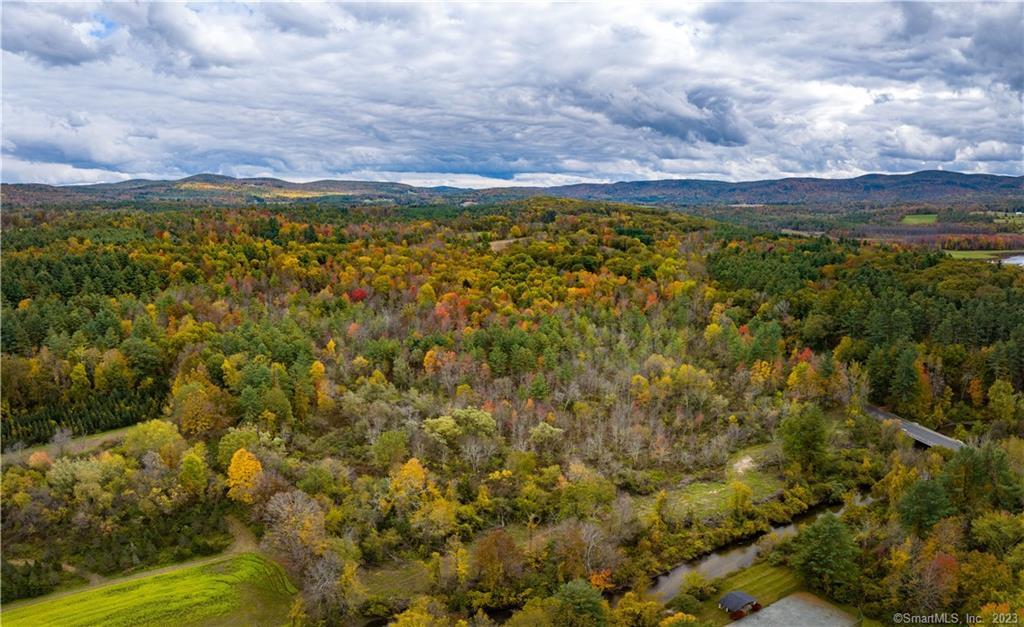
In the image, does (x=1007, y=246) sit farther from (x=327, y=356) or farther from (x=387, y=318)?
(x=327, y=356)

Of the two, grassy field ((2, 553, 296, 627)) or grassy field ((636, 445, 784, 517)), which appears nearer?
grassy field ((2, 553, 296, 627))

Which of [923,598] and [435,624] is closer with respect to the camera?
[435,624]

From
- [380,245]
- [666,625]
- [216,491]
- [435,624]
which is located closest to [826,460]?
[666,625]

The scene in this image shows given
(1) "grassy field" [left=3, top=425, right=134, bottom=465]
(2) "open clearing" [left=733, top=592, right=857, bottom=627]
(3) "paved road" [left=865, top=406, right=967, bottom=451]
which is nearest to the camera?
(2) "open clearing" [left=733, top=592, right=857, bottom=627]

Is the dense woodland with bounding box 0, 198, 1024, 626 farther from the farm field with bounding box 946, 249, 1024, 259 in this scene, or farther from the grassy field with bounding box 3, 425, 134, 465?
the farm field with bounding box 946, 249, 1024, 259

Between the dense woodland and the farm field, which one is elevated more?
the farm field

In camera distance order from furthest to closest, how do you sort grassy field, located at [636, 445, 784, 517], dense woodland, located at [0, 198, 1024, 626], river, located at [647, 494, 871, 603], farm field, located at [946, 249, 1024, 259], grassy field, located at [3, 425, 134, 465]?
farm field, located at [946, 249, 1024, 259] < grassy field, located at [636, 445, 784, 517] < grassy field, located at [3, 425, 134, 465] < river, located at [647, 494, 871, 603] < dense woodland, located at [0, 198, 1024, 626]

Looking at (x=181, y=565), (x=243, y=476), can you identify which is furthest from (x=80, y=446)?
(x=181, y=565)

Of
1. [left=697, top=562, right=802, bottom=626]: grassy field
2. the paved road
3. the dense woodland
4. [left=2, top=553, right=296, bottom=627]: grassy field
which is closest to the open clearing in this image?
[left=697, top=562, right=802, bottom=626]: grassy field
